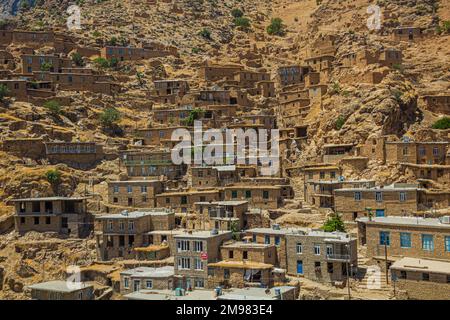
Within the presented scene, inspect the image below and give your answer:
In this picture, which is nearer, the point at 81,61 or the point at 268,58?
the point at 81,61

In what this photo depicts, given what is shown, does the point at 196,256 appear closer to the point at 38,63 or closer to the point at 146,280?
the point at 146,280

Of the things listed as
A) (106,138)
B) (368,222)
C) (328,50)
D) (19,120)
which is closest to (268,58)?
(328,50)

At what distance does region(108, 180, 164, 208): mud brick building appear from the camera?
2011 inches

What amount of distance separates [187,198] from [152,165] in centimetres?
669

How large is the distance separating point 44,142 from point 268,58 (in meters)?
41.7

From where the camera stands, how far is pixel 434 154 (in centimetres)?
5059

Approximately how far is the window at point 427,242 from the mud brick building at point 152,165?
2365 cm

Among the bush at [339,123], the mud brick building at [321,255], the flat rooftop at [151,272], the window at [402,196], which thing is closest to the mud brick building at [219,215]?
the flat rooftop at [151,272]

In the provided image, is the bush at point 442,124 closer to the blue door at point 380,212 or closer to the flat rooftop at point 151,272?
the blue door at point 380,212

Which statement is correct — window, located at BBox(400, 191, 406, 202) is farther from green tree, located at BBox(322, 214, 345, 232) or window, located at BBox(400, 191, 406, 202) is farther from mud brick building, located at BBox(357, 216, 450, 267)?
green tree, located at BBox(322, 214, 345, 232)

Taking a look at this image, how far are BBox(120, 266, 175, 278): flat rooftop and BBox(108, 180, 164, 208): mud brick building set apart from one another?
1046cm

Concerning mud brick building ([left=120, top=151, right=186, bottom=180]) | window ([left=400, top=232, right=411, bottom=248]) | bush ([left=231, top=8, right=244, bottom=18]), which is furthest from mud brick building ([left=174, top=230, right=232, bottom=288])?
bush ([left=231, top=8, right=244, bottom=18])
